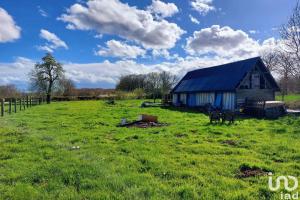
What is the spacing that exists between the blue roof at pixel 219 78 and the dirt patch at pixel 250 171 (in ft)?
58.6

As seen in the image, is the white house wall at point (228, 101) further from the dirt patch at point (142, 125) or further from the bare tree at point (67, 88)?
the bare tree at point (67, 88)

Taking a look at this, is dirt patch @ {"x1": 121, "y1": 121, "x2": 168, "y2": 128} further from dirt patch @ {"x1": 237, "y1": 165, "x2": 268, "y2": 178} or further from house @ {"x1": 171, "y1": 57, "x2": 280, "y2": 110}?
house @ {"x1": 171, "y1": 57, "x2": 280, "y2": 110}

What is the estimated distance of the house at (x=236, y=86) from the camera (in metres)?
23.6

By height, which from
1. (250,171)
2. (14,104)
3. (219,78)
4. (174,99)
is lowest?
(250,171)

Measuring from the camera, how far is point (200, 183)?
5082mm

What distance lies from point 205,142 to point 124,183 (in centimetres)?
482

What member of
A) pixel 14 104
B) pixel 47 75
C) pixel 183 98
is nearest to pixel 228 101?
pixel 183 98

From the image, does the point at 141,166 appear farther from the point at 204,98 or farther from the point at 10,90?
the point at 10,90

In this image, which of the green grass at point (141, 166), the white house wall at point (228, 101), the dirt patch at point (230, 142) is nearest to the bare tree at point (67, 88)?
the white house wall at point (228, 101)
